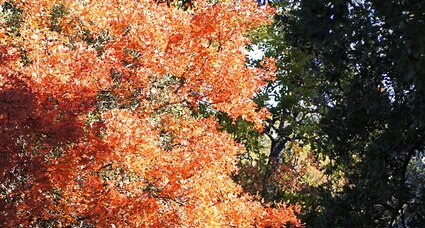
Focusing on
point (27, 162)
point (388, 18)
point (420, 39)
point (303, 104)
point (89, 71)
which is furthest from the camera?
point (303, 104)

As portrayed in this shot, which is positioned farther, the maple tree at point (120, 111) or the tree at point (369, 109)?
the maple tree at point (120, 111)

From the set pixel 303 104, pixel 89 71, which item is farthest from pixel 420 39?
pixel 303 104

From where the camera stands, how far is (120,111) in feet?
37.4

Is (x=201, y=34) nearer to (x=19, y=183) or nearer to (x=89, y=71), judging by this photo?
(x=89, y=71)

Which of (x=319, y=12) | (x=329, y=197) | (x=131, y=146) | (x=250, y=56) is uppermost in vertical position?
(x=250, y=56)

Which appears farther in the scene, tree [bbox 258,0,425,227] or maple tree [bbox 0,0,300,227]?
maple tree [bbox 0,0,300,227]

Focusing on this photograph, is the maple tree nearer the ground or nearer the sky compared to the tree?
nearer the sky

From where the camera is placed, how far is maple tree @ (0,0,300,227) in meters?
10.3

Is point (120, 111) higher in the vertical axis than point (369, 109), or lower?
higher

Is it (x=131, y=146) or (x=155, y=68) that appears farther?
(x=155, y=68)

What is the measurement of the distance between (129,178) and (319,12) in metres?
7.49

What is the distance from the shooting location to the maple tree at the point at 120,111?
1034 cm

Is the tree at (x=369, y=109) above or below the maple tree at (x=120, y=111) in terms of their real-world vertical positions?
below

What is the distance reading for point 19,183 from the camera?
10445 mm
